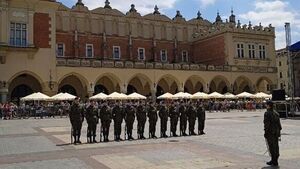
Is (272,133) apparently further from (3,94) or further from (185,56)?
(185,56)

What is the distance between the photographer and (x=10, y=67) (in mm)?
35000

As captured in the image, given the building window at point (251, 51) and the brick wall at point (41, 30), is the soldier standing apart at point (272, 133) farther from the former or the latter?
the building window at point (251, 51)

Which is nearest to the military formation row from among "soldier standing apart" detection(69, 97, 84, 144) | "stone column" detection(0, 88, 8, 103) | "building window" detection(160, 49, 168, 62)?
"soldier standing apart" detection(69, 97, 84, 144)

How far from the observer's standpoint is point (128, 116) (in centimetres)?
1697

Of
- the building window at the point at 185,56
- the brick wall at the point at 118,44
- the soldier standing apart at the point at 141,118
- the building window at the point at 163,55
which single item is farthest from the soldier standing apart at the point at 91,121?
the building window at the point at 185,56

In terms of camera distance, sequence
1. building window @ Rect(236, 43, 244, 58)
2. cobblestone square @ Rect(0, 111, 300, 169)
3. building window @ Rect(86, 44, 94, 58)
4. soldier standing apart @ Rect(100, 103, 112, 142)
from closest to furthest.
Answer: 1. cobblestone square @ Rect(0, 111, 300, 169)
2. soldier standing apart @ Rect(100, 103, 112, 142)
3. building window @ Rect(86, 44, 94, 58)
4. building window @ Rect(236, 43, 244, 58)

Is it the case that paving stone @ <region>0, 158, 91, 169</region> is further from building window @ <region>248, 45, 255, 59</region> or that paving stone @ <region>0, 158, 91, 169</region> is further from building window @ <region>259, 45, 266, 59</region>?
building window @ <region>259, 45, 266, 59</region>

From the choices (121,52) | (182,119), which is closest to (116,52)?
(121,52)

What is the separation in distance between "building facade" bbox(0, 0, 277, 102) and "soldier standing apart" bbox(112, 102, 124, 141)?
68.2 ft

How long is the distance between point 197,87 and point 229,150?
38.7 meters

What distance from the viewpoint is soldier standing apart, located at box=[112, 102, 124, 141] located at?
1647cm

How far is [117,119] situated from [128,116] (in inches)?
22.5

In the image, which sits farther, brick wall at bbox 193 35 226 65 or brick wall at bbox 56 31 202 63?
brick wall at bbox 193 35 226 65

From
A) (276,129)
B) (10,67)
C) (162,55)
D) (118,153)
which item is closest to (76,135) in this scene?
(118,153)
